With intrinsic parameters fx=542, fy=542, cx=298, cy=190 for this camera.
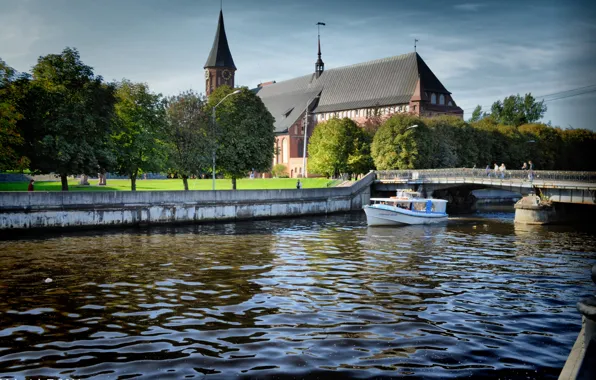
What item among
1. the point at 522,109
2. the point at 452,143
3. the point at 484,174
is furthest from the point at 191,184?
the point at 522,109

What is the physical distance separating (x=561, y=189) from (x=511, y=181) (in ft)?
18.8

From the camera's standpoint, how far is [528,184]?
183 feet

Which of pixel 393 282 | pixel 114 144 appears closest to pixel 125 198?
pixel 114 144

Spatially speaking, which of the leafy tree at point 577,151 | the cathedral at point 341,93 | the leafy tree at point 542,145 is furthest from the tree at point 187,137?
the leafy tree at point 577,151

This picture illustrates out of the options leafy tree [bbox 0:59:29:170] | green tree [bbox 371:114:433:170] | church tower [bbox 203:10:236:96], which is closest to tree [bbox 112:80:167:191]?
leafy tree [bbox 0:59:29:170]

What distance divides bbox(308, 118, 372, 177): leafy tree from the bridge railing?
1148 cm

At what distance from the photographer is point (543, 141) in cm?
11531

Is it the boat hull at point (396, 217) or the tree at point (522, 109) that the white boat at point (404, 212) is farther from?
the tree at point (522, 109)

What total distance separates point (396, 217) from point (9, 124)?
109ft

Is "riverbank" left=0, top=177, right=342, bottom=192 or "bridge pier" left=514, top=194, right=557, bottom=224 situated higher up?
"riverbank" left=0, top=177, right=342, bottom=192

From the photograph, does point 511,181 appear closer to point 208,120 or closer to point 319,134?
point 208,120

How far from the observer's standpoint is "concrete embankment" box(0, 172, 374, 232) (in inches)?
1540

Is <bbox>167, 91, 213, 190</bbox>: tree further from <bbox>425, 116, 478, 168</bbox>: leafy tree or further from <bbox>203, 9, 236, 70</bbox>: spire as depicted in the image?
<bbox>203, 9, 236, 70</bbox>: spire

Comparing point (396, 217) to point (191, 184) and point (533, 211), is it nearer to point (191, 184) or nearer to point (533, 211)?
point (533, 211)
